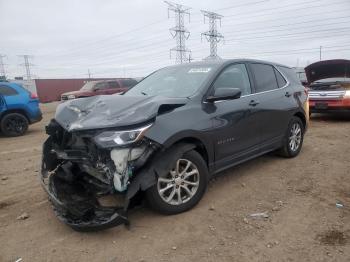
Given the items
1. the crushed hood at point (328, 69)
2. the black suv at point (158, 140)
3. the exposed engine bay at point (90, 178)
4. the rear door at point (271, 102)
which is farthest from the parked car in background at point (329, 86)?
the exposed engine bay at point (90, 178)

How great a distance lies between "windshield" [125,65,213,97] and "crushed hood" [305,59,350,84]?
7688 millimetres

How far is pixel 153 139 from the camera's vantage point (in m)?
3.45

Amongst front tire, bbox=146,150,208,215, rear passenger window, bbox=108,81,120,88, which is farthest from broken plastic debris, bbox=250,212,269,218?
rear passenger window, bbox=108,81,120,88

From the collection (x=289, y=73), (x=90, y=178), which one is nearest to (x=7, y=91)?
(x=90, y=178)

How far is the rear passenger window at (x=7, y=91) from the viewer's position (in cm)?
1007

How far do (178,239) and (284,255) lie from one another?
0.99m

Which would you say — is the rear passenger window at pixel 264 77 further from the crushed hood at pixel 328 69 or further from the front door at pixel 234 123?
the crushed hood at pixel 328 69

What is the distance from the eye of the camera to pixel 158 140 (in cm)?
348

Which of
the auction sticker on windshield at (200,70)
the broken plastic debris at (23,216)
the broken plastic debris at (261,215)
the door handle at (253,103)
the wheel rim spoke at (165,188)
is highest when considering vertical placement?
the auction sticker on windshield at (200,70)

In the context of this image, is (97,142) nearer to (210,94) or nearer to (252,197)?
(210,94)

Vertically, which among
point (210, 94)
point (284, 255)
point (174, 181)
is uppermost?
point (210, 94)

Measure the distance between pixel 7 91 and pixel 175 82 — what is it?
24.3 feet

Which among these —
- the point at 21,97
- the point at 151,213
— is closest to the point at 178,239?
the point at 151,213

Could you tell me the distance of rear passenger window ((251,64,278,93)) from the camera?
5.16 metres
